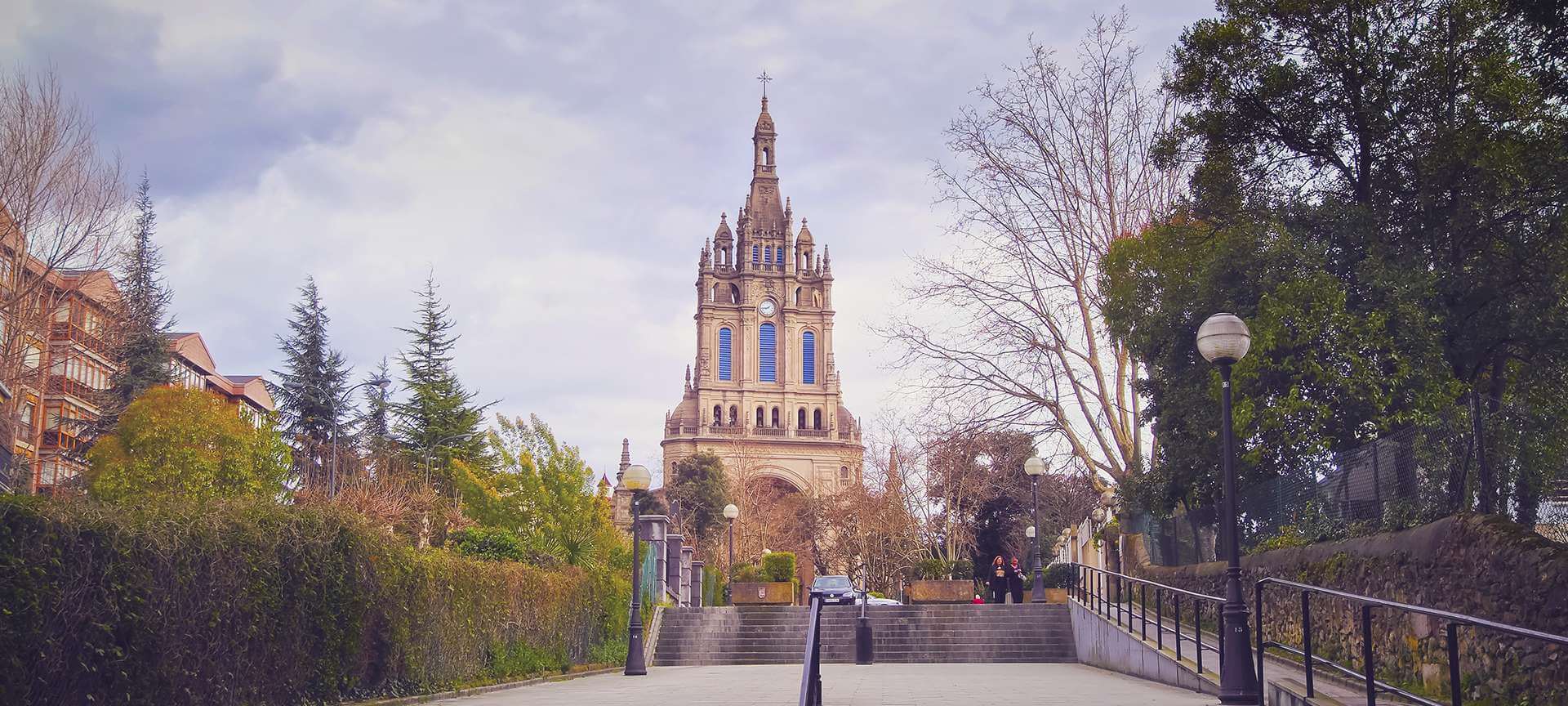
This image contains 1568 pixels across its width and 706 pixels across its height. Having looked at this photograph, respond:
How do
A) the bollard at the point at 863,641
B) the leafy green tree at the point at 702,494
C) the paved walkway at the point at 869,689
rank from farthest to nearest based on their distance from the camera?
the leafy green tree at the point at 702,494
the bollard at the point at 863,641
the paved walkway at the point at 869,689

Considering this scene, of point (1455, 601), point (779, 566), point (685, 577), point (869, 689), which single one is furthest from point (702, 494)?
point (1455, 601)

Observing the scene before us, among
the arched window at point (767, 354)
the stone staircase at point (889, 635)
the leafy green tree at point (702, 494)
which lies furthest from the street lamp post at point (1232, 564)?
the arched window at point (767, 354)

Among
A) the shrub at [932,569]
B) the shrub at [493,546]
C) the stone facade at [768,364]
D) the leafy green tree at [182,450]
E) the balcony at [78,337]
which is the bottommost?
the shrub at [932,569]

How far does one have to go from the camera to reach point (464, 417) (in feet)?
174

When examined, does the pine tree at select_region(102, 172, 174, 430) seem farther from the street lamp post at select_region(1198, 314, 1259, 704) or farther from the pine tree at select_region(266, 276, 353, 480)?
the street lamp post at select_region(1198, 314, 1259, 704)

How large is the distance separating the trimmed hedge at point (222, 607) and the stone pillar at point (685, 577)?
17736mm

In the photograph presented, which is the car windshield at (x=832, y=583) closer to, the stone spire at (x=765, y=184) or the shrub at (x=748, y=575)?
the shrub at (x=748, y=575)

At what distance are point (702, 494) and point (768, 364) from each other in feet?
84.3

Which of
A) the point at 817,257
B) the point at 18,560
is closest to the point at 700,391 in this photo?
the point at 817,257

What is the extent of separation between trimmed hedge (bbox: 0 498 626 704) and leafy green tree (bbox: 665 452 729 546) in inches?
2708

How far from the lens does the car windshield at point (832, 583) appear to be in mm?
43438

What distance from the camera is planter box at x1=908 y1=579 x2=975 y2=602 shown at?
32594 millimetres

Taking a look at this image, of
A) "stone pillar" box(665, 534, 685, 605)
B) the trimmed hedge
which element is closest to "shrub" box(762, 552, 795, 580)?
"stone pillar" box(665, 534, 685, 605)

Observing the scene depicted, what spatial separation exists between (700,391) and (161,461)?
245ft
